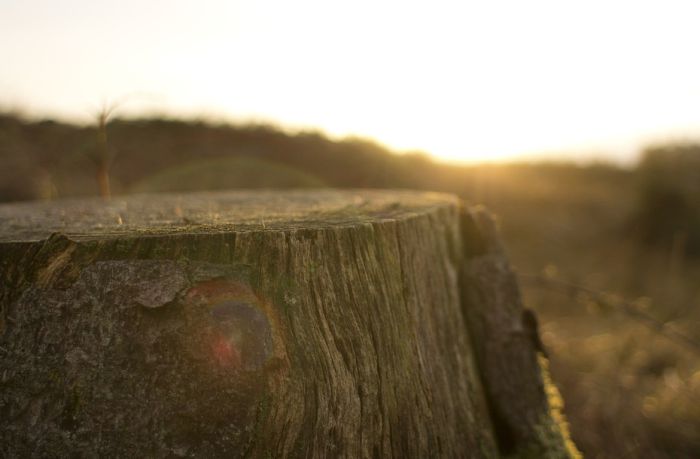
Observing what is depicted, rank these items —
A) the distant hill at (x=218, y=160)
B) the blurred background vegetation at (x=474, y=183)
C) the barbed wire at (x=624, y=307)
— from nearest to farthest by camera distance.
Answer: the barbed wire at (x=624, y=307)
the blurred background vegetation at (x=474, y=183)
the distant hill at (x=218, y=160)

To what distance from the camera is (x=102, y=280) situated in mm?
1543

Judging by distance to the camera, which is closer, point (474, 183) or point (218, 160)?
point (218, 160)

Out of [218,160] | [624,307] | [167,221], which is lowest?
[624,307]

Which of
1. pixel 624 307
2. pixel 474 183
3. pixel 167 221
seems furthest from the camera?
pixel 474 183

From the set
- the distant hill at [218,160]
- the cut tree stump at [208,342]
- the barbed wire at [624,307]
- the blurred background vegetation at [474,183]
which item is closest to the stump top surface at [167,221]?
the cut tree stump at [208,342]

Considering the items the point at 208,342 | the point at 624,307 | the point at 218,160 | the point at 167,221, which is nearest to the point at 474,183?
the point at 218,160

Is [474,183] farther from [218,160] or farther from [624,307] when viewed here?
[624,307]

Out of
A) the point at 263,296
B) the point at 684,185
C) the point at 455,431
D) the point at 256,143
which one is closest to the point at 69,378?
the point at 263,296

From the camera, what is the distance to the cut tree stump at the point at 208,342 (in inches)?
58.9

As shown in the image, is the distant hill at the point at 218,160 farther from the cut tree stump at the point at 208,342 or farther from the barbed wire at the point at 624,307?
the cut tree stump at the point at 208,342

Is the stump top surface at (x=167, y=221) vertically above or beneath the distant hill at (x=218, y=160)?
beneath

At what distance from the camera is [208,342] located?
5.04 feet

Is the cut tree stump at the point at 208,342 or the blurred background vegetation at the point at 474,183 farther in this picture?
the blurred background vegetation at the point at 474,183

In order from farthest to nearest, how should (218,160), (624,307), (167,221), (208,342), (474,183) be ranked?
(474,183) → (218,160) → (624,307) → (167,221) → (208,342)
